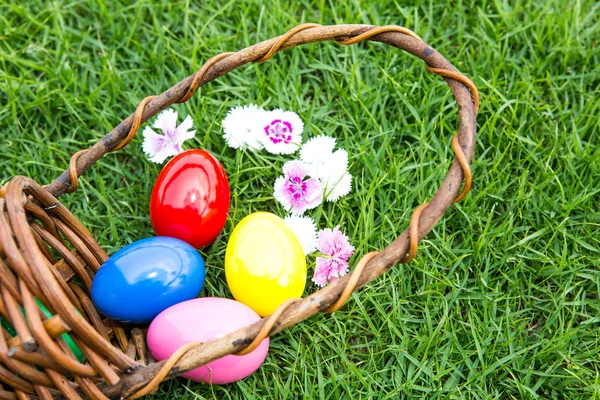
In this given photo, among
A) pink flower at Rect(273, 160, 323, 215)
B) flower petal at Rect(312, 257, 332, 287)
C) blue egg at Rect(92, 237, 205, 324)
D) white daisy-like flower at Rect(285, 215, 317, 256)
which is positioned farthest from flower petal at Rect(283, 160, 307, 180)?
blue egg at Rect(92, 237, 205, 324)

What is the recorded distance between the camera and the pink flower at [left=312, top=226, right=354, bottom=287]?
1569 millimetres

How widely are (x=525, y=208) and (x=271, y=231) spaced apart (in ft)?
2.33

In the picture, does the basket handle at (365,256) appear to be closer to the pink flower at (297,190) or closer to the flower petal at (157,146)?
the flower petal at (157,146)

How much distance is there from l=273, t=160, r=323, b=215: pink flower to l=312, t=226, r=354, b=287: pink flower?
9 centimetres

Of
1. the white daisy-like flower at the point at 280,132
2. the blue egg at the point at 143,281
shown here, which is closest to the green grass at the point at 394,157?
the white daisy-like flower at the point at 280,132

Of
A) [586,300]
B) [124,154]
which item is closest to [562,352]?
[586,300]

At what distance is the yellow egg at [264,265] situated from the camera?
1.45m

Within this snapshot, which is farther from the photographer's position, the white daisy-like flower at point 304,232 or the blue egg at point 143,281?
the white daisy-like flower at point 304,232

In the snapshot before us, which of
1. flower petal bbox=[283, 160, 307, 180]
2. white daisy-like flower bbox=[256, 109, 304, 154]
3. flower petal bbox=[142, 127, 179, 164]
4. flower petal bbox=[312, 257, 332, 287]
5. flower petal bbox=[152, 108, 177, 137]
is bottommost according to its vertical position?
flower petal bbox=[312, 257, 332, 287]

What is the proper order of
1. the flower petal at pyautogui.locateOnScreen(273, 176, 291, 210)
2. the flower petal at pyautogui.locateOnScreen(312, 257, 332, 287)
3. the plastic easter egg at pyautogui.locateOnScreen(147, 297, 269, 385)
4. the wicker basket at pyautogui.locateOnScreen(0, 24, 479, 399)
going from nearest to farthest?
the wicker basket at pyautogui.locateOnScreen(0, 24, 479, 399) → the plastic easter egg at pyautogui.locateOnScreen(147, 297, 269, 385) → the flower petal at pyautogui.locateOnScreen(312, 257, 332, 287) → the flower petal at pyautogui.locateOnScreen(273, 176, 291, 210)

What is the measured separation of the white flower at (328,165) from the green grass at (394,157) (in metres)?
0.05

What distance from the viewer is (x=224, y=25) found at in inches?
80.1

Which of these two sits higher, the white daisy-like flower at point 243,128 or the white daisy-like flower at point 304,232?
the white daisy-like flower at point 243,128

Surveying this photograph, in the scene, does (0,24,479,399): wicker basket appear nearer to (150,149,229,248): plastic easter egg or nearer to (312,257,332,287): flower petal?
(150,149,229,248): plastic easter egg
